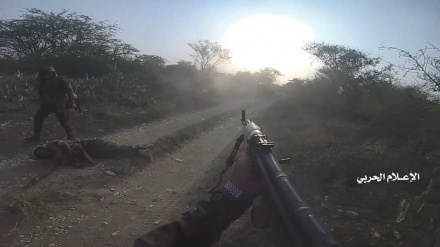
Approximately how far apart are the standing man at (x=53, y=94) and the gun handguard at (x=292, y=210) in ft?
18.7

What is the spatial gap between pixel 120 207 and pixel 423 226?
3521 millimetres

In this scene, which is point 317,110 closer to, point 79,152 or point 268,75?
point 79,152

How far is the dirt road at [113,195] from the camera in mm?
3928

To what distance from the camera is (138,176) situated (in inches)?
234

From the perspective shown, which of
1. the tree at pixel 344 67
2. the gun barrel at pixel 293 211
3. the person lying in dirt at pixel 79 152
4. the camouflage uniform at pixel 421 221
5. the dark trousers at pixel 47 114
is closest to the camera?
the gun barrel at pixel 293 211

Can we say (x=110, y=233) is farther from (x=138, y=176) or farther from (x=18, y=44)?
(x=18, y=44)

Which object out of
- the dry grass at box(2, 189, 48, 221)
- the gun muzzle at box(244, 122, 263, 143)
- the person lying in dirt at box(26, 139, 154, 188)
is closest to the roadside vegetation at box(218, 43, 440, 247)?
the gun muzzle at box(244, 122, 263, 143)

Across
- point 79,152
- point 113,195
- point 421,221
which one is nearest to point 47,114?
point 79,152

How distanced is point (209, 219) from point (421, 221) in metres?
2.71

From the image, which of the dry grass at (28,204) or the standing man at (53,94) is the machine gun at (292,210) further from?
the standing man at (53,94)

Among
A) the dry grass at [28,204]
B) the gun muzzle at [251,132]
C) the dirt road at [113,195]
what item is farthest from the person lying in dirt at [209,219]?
the dry grass at [28,204]

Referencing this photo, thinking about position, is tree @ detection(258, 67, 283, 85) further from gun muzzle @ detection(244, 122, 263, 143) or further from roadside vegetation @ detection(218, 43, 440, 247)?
gun muzzle @ detection(244, 122, 263, 143)

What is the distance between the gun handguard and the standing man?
18.7 ft

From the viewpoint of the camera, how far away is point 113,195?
5102mm
